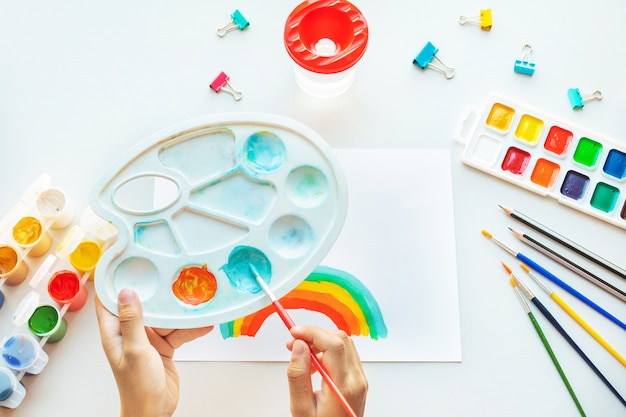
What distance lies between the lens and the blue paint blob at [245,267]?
97 centimetres

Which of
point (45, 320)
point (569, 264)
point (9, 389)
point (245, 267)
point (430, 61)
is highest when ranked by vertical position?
point (430, 61)

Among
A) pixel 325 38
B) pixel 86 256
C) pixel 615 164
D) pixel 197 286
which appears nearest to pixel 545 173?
pixel 615 164

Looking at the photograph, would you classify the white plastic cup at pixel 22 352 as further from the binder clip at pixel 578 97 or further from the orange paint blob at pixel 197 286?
the binder clip at pixel 578 97

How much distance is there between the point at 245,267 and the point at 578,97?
0.77 metres

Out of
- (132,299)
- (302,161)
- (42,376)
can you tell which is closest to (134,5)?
(302,161)

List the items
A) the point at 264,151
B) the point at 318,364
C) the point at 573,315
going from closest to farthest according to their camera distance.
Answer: the point at 318,364 < the point at 264,151 < the point at 573,315

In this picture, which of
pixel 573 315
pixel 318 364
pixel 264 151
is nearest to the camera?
pixel 318 364

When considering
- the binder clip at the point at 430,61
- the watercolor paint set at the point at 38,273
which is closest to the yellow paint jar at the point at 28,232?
the watercolor paint set at the point at 38,273

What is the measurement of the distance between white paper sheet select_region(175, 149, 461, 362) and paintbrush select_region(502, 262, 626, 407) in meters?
0.13

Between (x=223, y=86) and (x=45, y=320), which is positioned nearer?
(x=45, y=320)

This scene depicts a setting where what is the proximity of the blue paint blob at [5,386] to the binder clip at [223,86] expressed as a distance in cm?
67

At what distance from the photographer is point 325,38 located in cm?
114

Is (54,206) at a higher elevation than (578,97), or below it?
below

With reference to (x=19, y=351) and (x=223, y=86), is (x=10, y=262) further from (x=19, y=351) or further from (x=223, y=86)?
(x=223, y=86)
